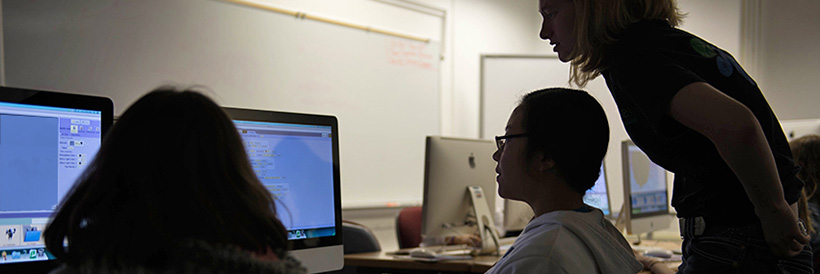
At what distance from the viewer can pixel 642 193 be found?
3.27 meters

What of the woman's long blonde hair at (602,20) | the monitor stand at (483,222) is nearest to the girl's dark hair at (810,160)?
the monitor stand at (483,222)

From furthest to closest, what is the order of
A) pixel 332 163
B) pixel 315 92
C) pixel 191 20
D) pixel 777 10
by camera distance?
A: pixel 777 10
pixel 315 92
pixel 191 20
pixel 332 163

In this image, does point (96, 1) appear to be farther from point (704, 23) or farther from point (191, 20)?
point (704, 23)

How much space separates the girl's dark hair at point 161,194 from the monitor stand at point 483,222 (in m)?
1.87

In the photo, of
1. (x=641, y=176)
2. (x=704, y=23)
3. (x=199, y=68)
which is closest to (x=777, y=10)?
(x=704, y=23)

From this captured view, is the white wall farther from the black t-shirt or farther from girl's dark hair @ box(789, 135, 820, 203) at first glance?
the black t-shirt

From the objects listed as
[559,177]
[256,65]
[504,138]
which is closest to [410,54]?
[256,65]

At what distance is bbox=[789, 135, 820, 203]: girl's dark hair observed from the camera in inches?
89.0

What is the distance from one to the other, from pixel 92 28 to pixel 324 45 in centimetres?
131

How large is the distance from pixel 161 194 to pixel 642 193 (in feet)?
9.49

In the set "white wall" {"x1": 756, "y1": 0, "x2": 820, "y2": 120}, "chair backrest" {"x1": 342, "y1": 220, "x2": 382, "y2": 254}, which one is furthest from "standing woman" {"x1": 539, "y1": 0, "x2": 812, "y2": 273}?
"white wall" {"x1": 756, "y1": 0, "x2": 820, "y2": 120}

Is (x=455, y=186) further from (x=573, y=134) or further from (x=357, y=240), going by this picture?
(x=573, y=134)

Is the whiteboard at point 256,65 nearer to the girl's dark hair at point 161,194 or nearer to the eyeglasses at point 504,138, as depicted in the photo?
the eyeglasses at point 504,138

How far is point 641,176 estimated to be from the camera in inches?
129
